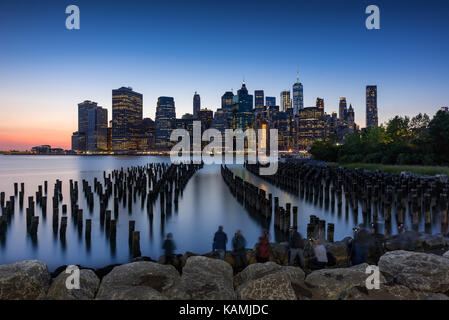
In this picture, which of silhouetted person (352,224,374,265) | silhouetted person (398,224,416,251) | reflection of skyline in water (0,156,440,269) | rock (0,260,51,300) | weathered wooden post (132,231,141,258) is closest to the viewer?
rock (0,260,51,300)

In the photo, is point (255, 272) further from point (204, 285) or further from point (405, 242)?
point (405, 242)

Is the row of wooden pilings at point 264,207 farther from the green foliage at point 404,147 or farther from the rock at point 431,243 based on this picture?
the green foliage at point 404,147

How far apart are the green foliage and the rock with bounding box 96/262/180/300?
46294 millimetres

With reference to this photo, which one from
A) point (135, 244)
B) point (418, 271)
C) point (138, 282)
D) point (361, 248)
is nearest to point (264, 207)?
point (135, 244)

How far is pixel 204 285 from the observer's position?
7.06 metres

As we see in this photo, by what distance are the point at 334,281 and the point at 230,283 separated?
2.60 metres

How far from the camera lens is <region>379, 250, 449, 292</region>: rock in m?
7.09

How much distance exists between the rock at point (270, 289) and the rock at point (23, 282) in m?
5.02

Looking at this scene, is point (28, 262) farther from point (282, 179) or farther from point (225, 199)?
point (282, 179)

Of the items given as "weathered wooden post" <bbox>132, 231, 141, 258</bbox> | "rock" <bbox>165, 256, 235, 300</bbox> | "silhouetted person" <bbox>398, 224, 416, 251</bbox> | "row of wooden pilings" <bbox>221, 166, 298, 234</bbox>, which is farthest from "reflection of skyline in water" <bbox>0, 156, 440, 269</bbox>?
"rock" <bbox>165, 256, 235, 300</bbox>

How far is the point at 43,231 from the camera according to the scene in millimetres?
18156

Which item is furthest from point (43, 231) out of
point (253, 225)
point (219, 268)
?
point (219, 268)

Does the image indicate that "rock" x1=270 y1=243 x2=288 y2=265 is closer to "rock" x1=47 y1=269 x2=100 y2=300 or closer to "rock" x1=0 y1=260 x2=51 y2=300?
"rock" x1=47 y1=269 x2=100 y2=300
